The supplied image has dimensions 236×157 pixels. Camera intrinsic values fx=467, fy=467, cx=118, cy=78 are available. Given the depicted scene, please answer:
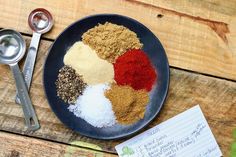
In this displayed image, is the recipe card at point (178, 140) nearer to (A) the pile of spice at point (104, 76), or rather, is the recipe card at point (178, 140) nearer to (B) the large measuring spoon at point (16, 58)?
(A) the pile of spice at point (104, 76)

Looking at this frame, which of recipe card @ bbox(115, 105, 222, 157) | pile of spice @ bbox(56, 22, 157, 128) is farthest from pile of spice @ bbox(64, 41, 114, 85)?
recipe card @ bbox(115, 105, 222, 157)

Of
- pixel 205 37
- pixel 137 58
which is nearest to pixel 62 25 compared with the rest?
pixel 137 58

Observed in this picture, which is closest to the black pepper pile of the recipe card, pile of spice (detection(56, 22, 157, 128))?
pile of spice (detection(56, 22, 157, 128))

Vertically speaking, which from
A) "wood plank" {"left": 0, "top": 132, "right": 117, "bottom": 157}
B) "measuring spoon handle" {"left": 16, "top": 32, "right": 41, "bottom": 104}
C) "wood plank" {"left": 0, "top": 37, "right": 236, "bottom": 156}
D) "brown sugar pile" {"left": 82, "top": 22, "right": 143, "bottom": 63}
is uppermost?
"brown sugar pile" {"left": 82, "top": 22, "right": 143, "bottom": 63}

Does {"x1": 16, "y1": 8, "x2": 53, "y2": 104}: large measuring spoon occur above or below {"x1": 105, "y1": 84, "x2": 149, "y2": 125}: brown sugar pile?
above

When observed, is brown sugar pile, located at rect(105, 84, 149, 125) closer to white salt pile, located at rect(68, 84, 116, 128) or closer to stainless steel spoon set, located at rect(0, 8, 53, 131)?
white salt pile, located at rect(68, 84, 116, 128)

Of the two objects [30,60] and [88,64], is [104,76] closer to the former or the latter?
[88,64]

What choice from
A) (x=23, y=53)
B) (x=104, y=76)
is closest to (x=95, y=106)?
(x=104, y=76)
